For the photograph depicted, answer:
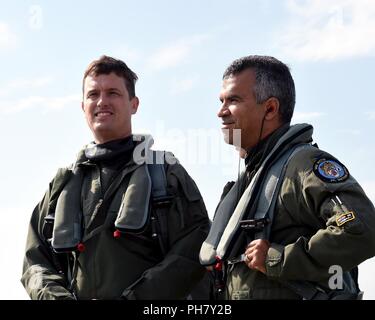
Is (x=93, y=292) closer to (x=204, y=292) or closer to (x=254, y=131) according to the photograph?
(x=204, y=292)

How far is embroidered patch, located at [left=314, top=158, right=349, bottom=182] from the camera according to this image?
4.78 meters

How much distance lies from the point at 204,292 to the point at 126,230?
1071 mm

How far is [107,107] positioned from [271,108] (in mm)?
1723

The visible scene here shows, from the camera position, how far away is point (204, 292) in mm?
6363

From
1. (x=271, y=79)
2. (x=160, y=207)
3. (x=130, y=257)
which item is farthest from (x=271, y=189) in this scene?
(x=130, y=257)

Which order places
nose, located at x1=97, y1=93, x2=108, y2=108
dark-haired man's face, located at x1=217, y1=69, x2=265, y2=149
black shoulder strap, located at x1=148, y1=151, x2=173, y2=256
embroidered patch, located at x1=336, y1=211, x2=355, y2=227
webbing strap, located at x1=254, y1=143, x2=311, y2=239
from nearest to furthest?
embroidered patch, located at x1=336, y1=211, x2=355, y2=227, webbing strap, located at x1=254, y1=143, x2=311, y2=239, dark-haired man's face, located at x1=217, y1=69, x2=265, y2=149, black shoulder strap, located at x1=148, y1=151, x2=173, y2=256, nose, located at x1=97, y1=93, x2=108, y2=108

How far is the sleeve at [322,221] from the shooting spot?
458cm

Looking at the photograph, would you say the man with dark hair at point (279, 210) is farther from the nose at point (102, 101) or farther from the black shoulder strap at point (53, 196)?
the black shoulder strap at point (53, 196)

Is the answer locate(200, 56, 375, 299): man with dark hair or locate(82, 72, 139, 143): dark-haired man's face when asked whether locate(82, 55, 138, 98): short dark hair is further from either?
locate(200, 56, 375, 299): man with dark hair

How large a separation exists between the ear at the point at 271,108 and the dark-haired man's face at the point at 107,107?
1615 mm

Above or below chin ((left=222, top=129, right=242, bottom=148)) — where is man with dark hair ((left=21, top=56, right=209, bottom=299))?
below

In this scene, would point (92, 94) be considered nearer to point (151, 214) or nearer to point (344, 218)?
point (151, 214)

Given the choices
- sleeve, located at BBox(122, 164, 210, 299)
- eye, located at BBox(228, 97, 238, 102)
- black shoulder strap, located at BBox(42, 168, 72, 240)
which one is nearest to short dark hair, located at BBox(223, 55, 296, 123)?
eye, located at BBox(228, 97, 238, 102)
